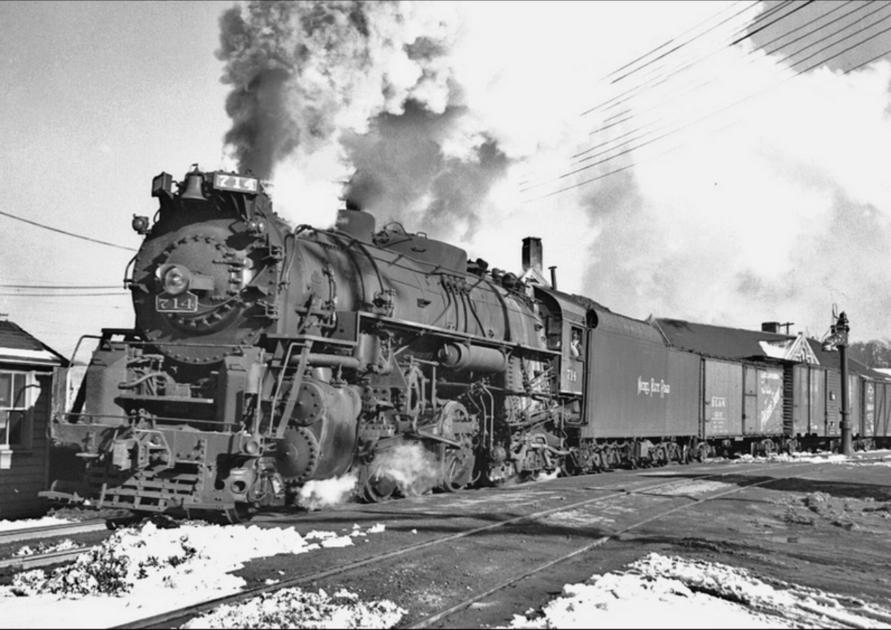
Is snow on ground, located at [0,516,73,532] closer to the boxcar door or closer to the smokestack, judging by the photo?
the boxcar door

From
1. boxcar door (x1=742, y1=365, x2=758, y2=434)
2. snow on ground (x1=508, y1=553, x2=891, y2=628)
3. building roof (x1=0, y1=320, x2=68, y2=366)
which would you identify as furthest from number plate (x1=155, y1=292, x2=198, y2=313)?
boxcar door (x1=742, y1=365, x2=758, y2=434)

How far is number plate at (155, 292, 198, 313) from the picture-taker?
30.5 feet

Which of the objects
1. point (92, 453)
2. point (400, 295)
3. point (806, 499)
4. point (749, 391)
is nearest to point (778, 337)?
point (749, 391)

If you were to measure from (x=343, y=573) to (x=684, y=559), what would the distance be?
3.21 meters

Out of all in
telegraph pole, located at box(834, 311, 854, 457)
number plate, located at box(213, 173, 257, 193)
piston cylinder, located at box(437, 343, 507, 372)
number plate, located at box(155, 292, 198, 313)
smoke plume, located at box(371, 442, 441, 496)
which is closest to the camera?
number plate, located at box(213, 173, 257, 193)

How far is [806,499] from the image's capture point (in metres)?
13.6

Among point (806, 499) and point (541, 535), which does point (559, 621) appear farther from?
point (806, 499)

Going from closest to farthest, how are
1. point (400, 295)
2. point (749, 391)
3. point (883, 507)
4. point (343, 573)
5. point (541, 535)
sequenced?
1. point (343, 573)
2. point (541, 535)
3. point (400, 295)
4. point (883, 507)
5. point (749, 391)

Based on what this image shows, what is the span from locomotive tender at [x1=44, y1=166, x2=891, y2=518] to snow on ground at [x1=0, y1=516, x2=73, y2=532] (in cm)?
185

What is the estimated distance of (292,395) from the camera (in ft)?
29.3

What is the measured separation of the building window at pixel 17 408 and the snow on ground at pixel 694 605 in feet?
29.1

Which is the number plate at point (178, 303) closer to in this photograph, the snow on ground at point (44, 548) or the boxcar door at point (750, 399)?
the snow on ground at point (44, 548)

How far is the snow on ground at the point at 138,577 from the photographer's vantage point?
18.1ft

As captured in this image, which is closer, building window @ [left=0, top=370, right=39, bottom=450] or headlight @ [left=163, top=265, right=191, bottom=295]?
headlight @ [left=163, top=265, right=191, bottom=295]
